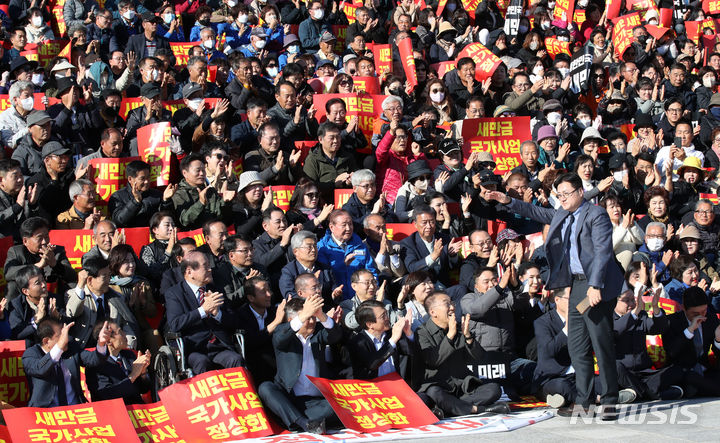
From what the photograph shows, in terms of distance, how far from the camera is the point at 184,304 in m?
8.48

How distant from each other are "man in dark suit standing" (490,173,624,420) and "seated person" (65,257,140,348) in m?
3.41

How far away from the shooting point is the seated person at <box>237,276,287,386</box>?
27.9 ft

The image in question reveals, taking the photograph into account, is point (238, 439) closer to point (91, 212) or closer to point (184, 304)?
point (184, 304)

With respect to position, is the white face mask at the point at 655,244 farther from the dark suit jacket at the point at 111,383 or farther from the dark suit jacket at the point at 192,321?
the dark suit jacket at the point at 111,383

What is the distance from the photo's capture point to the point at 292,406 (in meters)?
7.96

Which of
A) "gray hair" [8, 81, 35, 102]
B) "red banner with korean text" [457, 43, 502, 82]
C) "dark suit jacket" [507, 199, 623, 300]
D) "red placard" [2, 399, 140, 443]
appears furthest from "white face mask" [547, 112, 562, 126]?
"red placard" [2, 399, 140, 443]

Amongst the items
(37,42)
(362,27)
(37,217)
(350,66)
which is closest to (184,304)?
(37,217)

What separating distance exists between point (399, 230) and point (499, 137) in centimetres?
291

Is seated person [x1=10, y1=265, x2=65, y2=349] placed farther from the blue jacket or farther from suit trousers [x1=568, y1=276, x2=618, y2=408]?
suit trousers [x1=568, y1=276, x2=618, y2=408]

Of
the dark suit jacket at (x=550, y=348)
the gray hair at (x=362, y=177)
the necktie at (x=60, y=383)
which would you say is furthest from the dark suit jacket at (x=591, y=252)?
the necktie at (x=60, y=383)

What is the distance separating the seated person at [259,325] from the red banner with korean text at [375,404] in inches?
24.3

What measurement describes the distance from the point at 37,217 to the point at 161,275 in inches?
48.8

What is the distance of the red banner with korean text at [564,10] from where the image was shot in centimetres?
1889

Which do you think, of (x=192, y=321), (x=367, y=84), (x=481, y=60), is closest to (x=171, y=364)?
(x=192, y=321)
